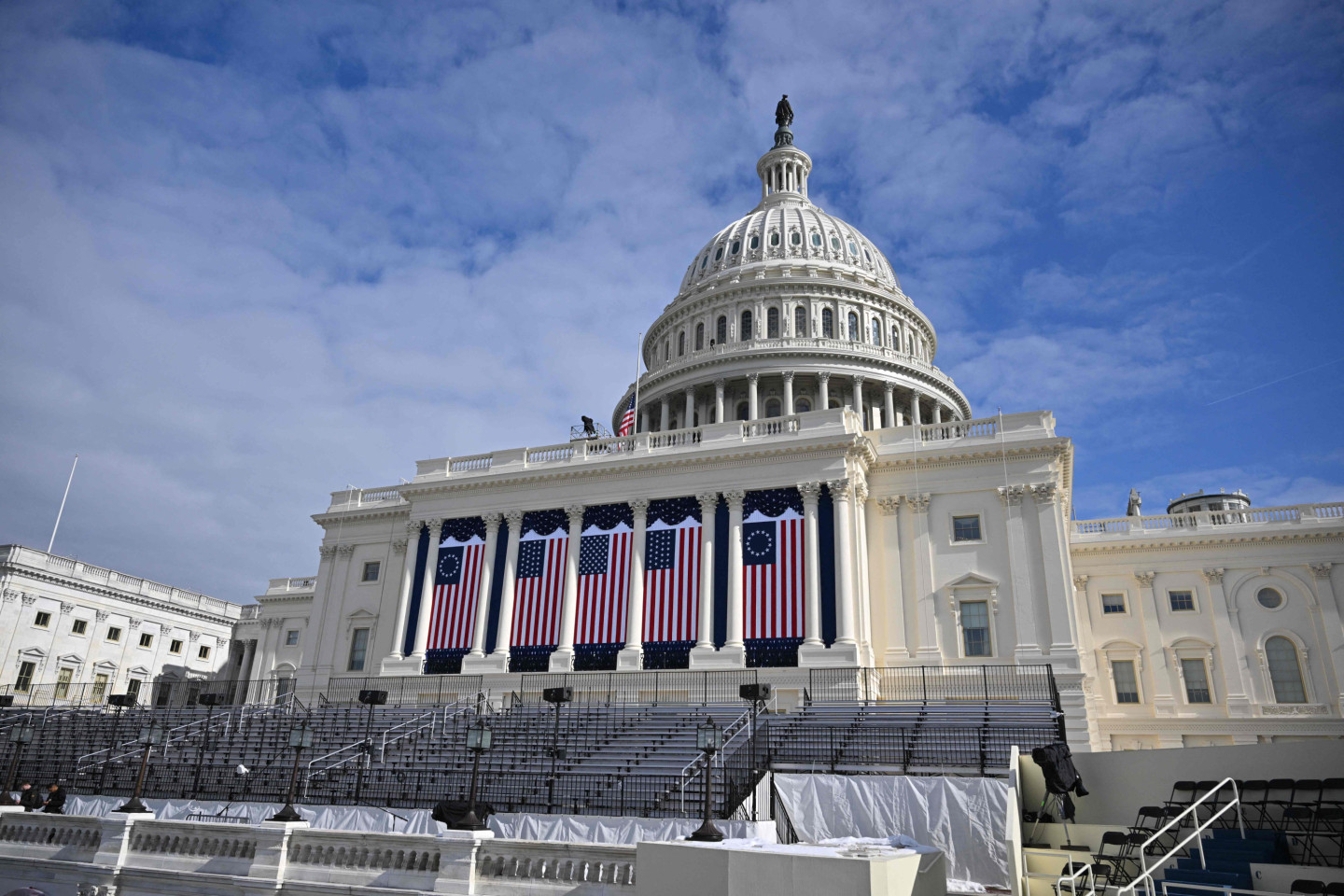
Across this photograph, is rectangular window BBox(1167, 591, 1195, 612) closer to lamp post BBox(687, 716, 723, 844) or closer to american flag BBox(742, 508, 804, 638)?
american flag BBox(742, 508, 804, 638)

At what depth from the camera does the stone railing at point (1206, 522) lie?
43562 millimetres

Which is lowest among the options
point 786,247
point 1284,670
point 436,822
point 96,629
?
point 436,822

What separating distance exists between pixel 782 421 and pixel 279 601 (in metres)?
39.7

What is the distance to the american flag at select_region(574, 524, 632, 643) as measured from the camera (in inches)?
1539

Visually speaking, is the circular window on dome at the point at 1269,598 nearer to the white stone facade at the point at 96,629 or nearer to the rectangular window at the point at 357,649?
the rectangular window at the point at 357,649

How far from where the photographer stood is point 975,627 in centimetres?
3681

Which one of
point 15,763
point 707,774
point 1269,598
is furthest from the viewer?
point 1269,598

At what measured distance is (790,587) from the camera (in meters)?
37.0

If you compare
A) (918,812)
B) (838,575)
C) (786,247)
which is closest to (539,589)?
(838,575)

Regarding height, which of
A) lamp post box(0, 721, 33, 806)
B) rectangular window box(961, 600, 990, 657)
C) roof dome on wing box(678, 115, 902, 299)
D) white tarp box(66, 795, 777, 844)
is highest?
roof dome on wing box(678, 115, 902, 299)

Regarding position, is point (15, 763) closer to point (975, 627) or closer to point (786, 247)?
point (975, 627)

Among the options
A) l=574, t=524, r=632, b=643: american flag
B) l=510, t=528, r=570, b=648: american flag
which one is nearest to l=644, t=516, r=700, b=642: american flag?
l=574, t=524, r=632, b=643: american flag

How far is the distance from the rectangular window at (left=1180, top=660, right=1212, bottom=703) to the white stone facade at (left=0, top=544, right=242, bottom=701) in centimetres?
5713

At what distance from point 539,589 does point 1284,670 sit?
3431 cm
